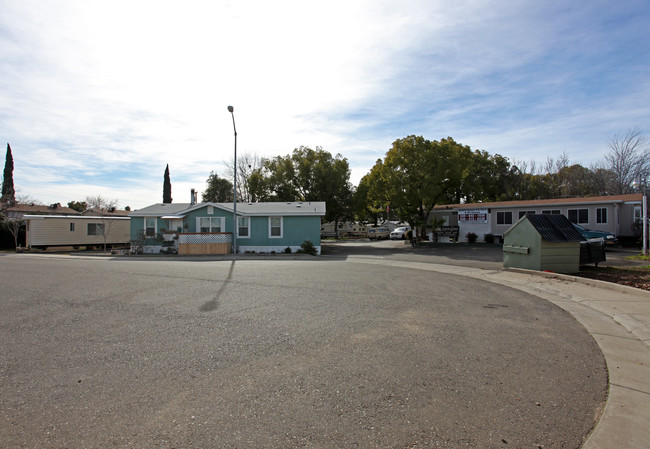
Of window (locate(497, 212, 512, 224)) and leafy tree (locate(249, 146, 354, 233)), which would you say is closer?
window (locate(497, 212, 512, 224))

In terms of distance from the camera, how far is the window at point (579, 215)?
96.1 feet

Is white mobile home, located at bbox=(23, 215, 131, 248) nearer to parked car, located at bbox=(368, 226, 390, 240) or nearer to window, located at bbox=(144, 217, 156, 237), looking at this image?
window, located at bbox=(144, 217, 156, 237)

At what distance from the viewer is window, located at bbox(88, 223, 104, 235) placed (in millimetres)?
33344

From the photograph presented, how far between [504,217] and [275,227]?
Result: 66.6ft

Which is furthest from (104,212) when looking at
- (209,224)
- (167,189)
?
(209,224)

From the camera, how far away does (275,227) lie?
26.9 m

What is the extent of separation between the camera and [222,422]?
11.0 feet

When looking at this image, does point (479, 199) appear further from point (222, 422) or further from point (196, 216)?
point (222, 422)

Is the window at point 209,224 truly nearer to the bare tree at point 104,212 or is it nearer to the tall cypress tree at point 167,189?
the bare tree at point 104,212

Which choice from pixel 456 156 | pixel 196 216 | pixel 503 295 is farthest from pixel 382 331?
pixel 456 156

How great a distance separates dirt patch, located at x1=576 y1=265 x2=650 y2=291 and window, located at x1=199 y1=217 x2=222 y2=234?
2144 cm

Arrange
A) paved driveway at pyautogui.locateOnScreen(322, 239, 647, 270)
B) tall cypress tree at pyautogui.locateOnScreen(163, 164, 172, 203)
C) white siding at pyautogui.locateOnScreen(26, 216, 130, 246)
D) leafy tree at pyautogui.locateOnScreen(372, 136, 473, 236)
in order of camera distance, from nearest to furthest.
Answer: paved driveway at pyautogui.locateOnScreen(322, 239, 647, 270), white siding at pyautogui.locateOnScreen(26, 216, 130, 246), leafy tree at pyautogui.locateOnScreen(372, 136, 473, 236), tall cypress tree at pyautogui.locateOnScreen(163, 164, 172, 203)

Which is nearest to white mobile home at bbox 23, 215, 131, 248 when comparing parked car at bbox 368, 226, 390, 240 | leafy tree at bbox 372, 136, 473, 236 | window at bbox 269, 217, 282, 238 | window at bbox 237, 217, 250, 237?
window at bbox 237, 217, 250, 237

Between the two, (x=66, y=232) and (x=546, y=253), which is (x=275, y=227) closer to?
(x=546, y=253)
